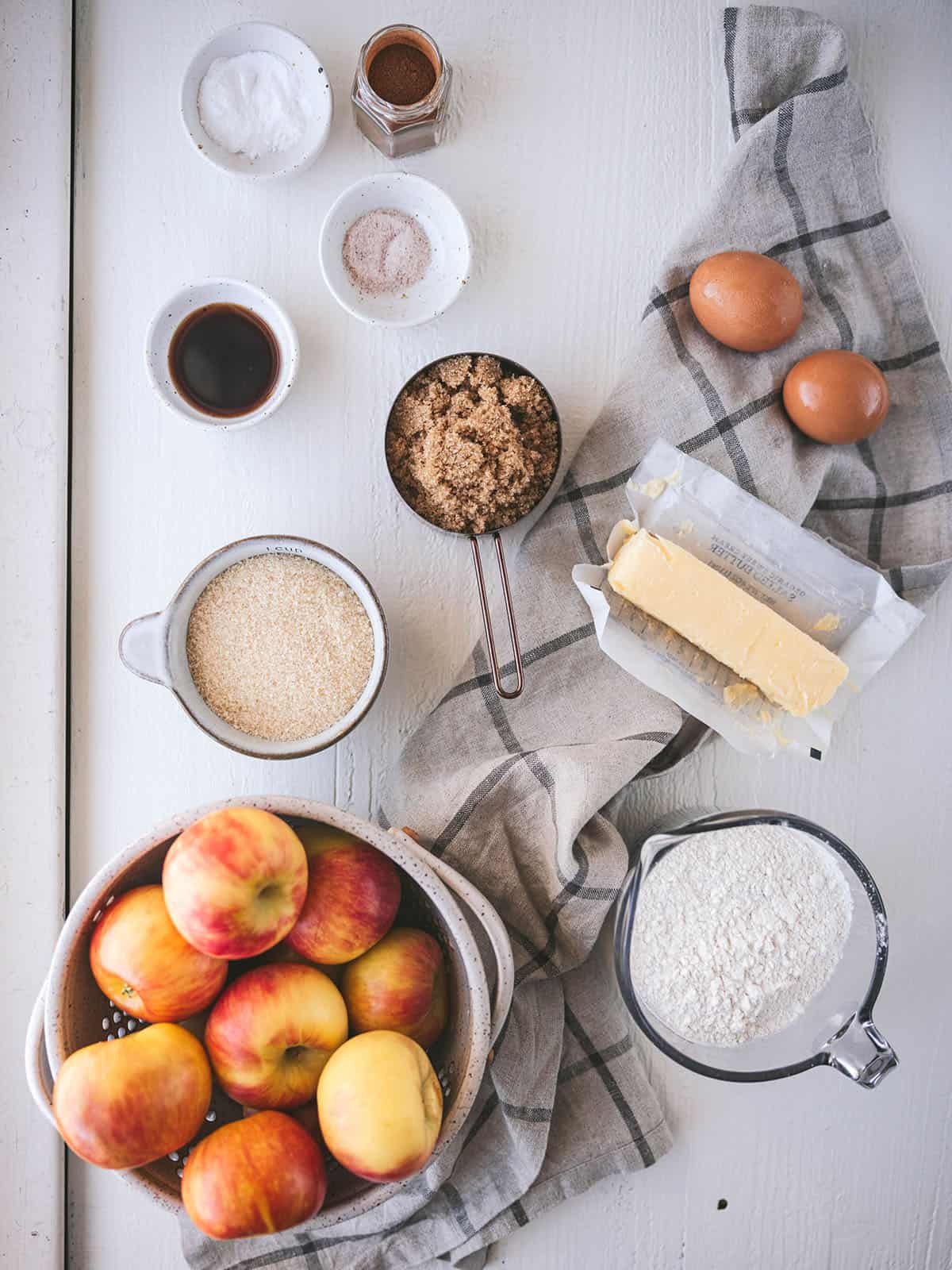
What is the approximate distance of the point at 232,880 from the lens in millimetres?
738

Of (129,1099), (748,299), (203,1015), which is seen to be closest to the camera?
(129,1099)

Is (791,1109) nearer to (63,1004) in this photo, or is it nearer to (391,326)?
(63,1004)

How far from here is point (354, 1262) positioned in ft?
3.10

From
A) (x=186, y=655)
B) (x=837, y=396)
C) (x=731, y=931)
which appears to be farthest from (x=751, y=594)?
(x=186, y=655)

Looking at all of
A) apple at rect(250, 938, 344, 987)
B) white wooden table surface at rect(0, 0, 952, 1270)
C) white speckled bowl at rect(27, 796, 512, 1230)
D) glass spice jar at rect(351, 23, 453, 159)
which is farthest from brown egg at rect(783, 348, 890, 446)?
apple at rect(250, 938, 344, 987)

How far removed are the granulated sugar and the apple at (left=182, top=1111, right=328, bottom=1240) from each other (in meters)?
0.35

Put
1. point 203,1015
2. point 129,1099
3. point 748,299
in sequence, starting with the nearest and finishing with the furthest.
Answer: point 129,1099 → point 203,1015 → point 748,299

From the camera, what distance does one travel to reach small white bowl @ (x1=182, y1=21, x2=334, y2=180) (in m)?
0.99

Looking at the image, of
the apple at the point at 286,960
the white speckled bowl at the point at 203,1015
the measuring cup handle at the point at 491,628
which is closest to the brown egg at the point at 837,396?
the measuring cup handle at the point at 491,628

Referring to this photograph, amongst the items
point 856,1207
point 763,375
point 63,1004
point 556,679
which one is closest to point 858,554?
point 763,375

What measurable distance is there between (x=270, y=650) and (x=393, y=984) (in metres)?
0.33

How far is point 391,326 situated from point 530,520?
0.81 feet

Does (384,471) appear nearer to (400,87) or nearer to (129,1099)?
(400,87)

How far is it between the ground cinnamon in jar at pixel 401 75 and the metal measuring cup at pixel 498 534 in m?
0.26
